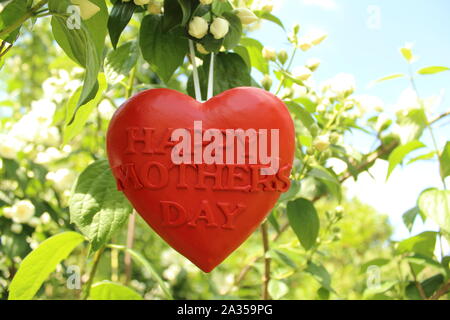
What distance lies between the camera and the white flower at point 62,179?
5.23ft

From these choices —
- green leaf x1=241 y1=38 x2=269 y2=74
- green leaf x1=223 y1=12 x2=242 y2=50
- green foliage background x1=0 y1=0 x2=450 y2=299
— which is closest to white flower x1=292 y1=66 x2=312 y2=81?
green foliage background x1=0 y1=0 x2=450 y2=299

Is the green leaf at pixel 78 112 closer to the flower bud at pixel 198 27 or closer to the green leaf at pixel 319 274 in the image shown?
the flower bud at pixel 198 27

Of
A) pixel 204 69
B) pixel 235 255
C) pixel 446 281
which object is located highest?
pixel 204 69

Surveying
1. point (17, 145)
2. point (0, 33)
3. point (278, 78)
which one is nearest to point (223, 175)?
point (0, 33)

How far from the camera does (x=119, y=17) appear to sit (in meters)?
0.70

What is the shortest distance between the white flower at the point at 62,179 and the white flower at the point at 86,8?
1.04 m

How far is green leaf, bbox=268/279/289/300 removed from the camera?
1284mm

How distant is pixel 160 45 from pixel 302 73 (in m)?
0.31

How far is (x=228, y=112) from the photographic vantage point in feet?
2.17

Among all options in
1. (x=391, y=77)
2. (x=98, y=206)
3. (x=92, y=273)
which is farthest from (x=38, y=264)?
(x=391, y=77)

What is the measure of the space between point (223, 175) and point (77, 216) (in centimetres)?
33

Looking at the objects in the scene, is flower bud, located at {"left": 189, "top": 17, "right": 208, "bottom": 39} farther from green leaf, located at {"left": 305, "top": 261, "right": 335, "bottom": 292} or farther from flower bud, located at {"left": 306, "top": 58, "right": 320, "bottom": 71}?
green leaf, located at {"left": 305, "top": 261, "right": 335, "bottom": 292}

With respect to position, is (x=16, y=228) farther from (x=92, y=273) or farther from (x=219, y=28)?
(x=219, y=28)
